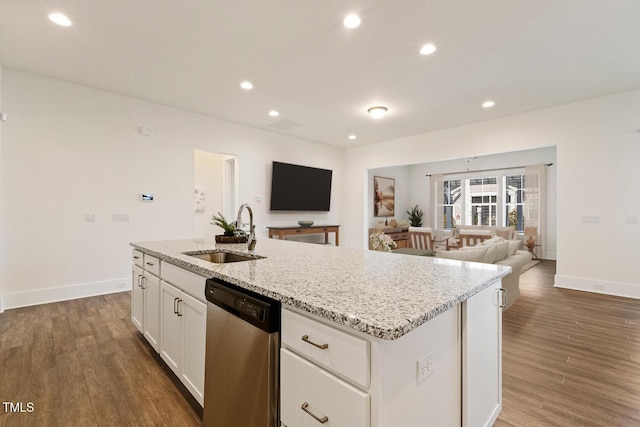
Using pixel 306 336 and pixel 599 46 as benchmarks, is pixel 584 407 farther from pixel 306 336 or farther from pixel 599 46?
pixel 599 46

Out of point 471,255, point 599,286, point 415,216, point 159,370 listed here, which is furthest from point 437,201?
point 159,370

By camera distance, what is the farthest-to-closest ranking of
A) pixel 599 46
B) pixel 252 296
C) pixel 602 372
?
pixel 599 46 < pixel 602 372 < pixel 252 296

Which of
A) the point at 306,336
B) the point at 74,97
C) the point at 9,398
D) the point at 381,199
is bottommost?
the point at 9,398

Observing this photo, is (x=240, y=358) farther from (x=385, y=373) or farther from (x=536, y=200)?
(x=536, y=200)

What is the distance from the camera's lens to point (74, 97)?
387 cm

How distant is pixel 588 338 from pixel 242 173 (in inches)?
205

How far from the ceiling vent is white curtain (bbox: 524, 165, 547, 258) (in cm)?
599

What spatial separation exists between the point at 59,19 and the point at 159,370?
9.83 feet

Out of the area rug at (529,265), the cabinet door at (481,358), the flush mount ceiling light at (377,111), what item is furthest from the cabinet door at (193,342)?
the area rug at (529,265)

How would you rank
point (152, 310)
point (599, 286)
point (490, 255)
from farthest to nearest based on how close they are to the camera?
1. point (599, 286)
2. point (490, 255)
3. point (152, 310)

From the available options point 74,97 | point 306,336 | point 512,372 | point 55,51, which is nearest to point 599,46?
point 512,372

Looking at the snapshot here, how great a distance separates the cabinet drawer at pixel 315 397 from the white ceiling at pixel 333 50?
8.27 feet

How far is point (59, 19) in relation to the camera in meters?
2.54

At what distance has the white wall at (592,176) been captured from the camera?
4016mm
